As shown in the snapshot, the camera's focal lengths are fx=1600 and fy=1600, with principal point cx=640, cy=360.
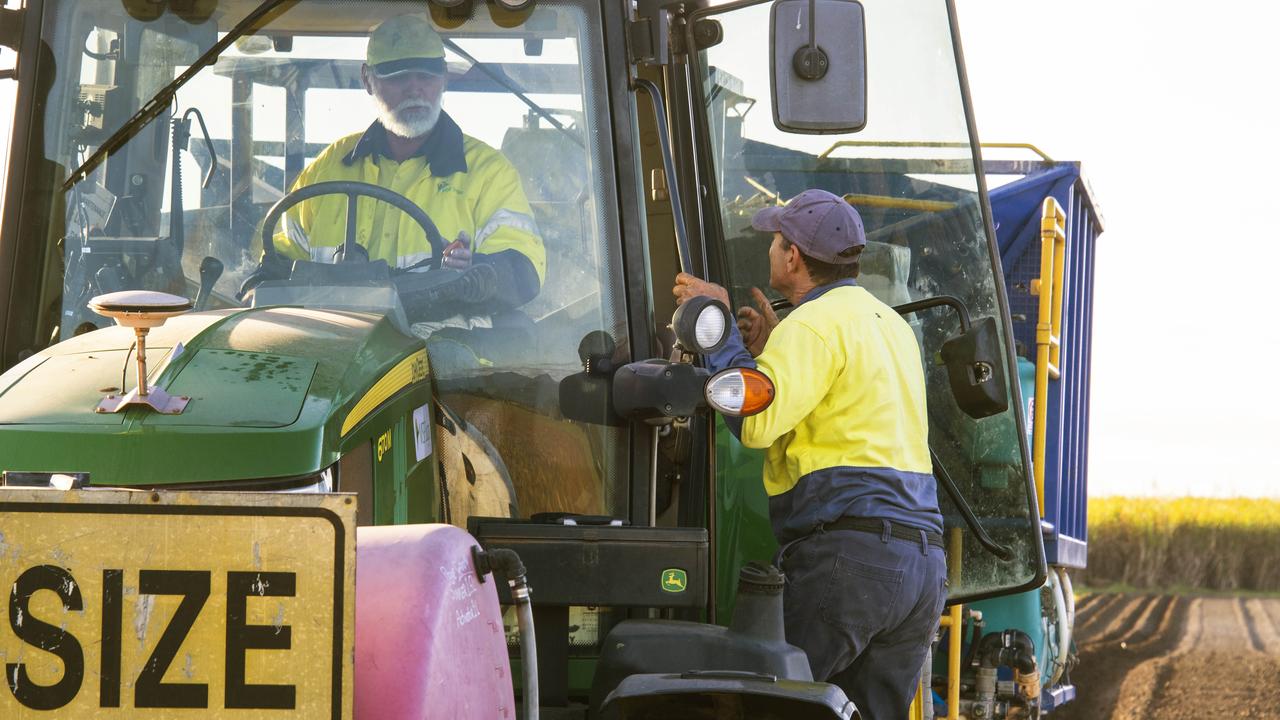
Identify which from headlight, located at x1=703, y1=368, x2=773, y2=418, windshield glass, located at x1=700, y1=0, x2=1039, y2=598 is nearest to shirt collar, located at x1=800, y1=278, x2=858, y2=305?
windshield glass, located at x1=700, y1=0, x2=1039, y2=598

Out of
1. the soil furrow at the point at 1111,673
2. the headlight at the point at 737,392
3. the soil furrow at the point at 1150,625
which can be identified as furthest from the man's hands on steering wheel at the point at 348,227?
the soil furrow at the point at 1150,625

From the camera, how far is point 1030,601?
22.1 feet

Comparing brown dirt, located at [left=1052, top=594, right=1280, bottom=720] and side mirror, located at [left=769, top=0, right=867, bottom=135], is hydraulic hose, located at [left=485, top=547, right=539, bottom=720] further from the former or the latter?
brown dirt, located at [left=1052, top=594, right=1280, bottom=720]

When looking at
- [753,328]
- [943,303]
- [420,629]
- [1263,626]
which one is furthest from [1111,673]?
[420,629]

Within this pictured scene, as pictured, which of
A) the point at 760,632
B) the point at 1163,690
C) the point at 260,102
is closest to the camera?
the point at 760,632

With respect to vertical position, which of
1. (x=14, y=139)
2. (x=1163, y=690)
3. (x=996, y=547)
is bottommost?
(x=1163, y=690)

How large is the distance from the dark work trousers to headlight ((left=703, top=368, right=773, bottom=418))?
48cm

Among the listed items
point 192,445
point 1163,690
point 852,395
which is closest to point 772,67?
point 852,395

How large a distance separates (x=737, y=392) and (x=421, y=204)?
849 mm

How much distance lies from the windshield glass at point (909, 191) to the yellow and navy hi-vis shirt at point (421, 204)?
923 millimetres

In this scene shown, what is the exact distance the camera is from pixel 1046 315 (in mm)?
7395

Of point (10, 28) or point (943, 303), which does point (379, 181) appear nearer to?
point (10, 28)

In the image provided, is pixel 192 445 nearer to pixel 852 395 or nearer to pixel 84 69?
pixel 84 69

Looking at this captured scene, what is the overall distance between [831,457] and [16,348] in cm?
190
